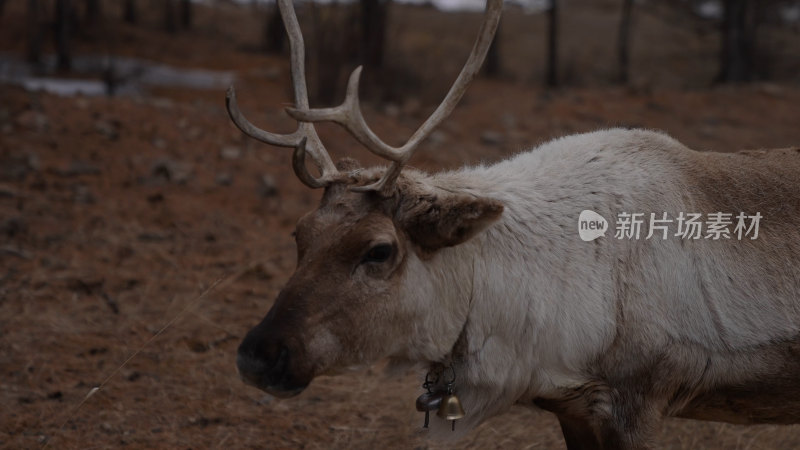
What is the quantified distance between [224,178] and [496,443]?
16.4 ft

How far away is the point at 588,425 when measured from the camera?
3.29m

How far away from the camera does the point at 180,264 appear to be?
682 cm

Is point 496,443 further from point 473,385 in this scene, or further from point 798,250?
point 798,250

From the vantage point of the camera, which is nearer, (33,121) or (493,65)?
(33,121)

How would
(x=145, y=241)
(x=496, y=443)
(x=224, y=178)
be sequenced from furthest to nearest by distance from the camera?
(x=224, y=178), (x=145, y=241), (x=496, y=443)

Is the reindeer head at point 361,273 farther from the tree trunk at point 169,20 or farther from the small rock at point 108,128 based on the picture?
the tree trunk at point 169,20

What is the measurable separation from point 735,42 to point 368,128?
636 inches

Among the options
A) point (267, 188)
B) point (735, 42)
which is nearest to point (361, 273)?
point (267, 188)

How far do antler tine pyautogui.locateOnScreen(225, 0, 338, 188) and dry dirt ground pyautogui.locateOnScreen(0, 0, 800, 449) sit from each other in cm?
158

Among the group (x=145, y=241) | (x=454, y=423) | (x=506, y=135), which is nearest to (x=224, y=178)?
(x=145, y=241)

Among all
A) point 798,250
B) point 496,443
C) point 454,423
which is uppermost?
point 798,250

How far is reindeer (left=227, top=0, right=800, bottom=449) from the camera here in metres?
3.09

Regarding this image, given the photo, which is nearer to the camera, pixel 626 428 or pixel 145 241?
pixel 626 428

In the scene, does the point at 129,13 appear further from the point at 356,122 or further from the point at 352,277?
the point at 352,277
